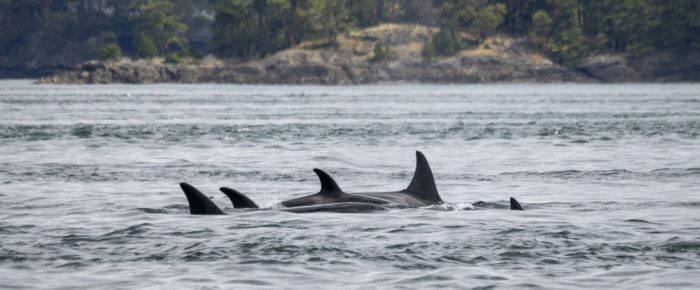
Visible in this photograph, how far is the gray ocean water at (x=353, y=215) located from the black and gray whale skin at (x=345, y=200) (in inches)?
10.1

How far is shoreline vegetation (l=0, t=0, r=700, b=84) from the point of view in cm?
16350

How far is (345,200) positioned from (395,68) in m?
148

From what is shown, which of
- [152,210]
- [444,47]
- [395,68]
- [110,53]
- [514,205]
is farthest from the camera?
[110,53]

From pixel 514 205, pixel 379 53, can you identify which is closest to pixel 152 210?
pixel 514 205

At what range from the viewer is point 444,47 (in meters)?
166

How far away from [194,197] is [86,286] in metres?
5.40

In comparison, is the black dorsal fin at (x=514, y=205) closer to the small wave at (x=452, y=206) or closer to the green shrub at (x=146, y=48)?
the small wave at (x=452, y=206)

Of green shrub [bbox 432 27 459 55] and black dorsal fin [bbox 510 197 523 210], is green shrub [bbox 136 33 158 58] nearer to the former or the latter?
green shrub [bbox 432 27 459 55]

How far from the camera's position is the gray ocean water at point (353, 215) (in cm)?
1532

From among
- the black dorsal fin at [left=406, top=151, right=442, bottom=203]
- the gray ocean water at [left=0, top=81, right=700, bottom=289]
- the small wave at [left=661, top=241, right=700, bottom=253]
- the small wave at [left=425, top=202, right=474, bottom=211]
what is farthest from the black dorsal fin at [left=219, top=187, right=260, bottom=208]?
the small wave at [left=661, top=241, right=700, bottom=253]

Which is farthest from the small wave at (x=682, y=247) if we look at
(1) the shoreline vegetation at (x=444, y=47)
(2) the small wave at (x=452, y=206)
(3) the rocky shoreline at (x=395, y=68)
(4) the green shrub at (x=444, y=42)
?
(4) the green shrub at (x=444, y=42)

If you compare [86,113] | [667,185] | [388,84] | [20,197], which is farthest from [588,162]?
[388,84]

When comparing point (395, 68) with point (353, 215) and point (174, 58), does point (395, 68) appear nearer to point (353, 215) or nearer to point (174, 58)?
point (174, 58)

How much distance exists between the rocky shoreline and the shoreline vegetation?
127mm
